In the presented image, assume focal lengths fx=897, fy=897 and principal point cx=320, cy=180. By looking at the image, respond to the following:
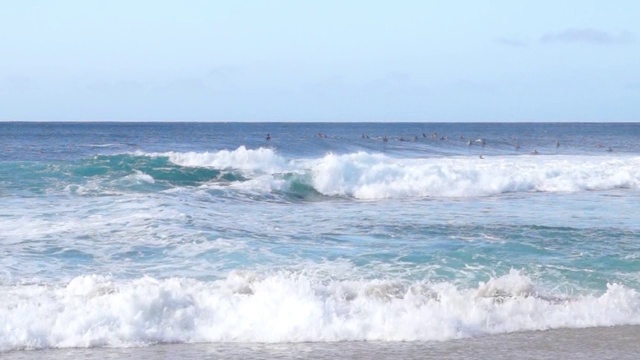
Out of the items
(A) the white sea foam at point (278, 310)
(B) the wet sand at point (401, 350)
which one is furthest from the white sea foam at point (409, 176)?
(B) the wet sand at point (401, 350)

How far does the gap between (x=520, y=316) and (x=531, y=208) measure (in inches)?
407

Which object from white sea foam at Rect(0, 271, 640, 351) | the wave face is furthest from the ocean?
the wave face

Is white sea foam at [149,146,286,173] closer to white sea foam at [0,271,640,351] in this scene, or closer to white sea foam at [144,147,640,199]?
white sea foam at [144,147,640,199]

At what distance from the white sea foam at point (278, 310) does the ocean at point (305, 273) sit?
0.08 ft

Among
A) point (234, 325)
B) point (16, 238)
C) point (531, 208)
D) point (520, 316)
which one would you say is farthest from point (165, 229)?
point (531, 208)

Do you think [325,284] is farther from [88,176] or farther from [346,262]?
[88,176]

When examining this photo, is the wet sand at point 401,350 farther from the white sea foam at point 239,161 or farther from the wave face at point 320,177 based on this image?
the white sea foam at point 239,161

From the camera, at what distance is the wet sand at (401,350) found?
29.3ft

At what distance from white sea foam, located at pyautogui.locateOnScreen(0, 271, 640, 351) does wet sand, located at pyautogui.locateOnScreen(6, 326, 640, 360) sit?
0.22m

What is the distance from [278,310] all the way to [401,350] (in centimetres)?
167

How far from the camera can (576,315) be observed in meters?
10.6

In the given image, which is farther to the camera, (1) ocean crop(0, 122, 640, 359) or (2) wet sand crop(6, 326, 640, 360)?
(1) ocean crop(0, 122, 640, 359)

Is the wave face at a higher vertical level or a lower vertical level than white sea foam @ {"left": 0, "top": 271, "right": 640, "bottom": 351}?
higher

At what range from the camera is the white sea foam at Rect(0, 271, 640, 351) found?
956 cm
